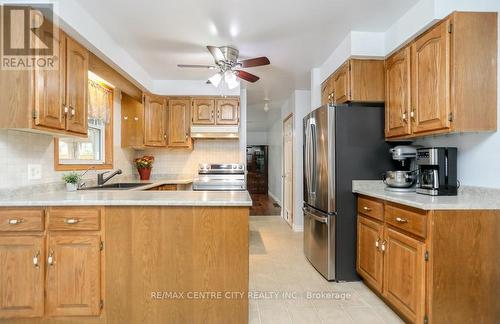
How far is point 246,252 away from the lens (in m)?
1.73

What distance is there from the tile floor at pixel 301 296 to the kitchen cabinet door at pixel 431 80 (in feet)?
4.88

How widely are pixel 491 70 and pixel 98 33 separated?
3149mm

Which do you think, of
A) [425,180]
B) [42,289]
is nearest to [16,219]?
[42,289]

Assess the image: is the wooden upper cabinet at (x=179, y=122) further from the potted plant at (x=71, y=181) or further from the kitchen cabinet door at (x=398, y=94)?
the kitchen cabinet door at (x=398, y=94)

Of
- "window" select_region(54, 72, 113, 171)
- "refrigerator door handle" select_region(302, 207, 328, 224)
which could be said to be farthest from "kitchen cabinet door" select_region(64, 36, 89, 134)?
"refrigerator door handle" select_region(302, 207, 328, 224)

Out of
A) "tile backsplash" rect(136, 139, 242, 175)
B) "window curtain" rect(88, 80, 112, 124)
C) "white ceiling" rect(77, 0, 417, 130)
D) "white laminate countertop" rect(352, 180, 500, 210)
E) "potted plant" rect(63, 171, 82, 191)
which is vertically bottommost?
"white laminate countertop" rect(352, 180, 500, 210)

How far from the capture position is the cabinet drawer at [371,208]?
2.13m

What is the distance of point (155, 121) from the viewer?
3.97 metres

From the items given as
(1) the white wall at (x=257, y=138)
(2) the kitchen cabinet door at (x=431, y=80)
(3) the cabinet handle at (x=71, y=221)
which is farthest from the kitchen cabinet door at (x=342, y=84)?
(1) the white wall at (x=257, y=138)

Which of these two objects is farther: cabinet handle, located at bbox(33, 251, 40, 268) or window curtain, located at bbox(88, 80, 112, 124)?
window curtain, located at bbox(88, 80, 112, 124)

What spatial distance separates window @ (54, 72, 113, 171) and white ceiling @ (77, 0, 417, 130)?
0.64 metres

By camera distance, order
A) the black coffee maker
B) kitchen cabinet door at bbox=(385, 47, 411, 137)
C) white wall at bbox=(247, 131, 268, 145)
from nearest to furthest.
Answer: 1. the black coffee maker
2. kitchen cabinet door at bbox=(385, 47, 411, 137)
3. white wall at bbox=(247, 131, 268, 145)

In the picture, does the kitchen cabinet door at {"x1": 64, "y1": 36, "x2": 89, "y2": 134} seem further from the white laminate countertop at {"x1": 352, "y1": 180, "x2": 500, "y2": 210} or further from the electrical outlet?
the white laminate countertop at {"x1": 352, "y1": 180, "x2": 500, "y2": 210}

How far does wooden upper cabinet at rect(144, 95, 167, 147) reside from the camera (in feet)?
12.8
